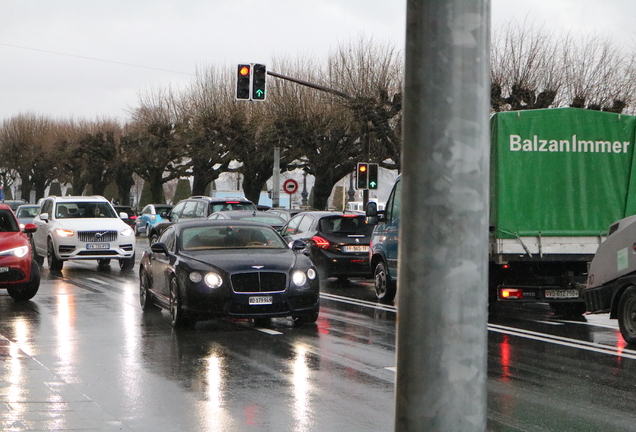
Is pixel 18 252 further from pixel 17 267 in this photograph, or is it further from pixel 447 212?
pixel 447 212

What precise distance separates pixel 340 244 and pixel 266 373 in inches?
460

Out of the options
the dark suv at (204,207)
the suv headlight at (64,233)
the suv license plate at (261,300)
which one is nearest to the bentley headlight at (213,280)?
the suv license plate at (261,300)

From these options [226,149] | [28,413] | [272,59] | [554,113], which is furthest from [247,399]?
[226,149]

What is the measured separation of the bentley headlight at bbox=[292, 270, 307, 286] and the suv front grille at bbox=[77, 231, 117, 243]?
1266 centimetres

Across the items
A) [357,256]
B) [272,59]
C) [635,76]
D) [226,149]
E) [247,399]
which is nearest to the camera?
[247,399]

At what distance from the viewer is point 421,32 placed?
2689mm

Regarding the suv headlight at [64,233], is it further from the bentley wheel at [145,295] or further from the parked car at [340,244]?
the bentley wheel at [145,295]

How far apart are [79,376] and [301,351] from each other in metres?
2.62

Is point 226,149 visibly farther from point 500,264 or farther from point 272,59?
point 500,264

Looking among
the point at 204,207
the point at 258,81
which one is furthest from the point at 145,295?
the point at 204,207

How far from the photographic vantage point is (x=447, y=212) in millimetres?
2666

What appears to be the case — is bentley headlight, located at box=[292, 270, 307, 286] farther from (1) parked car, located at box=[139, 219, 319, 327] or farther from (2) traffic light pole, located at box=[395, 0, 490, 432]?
(2) traffic light pole, located at box=[395, 0, 490, 432]

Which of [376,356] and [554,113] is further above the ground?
[554,113]

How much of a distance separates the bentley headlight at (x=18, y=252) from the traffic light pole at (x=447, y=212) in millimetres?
14481
